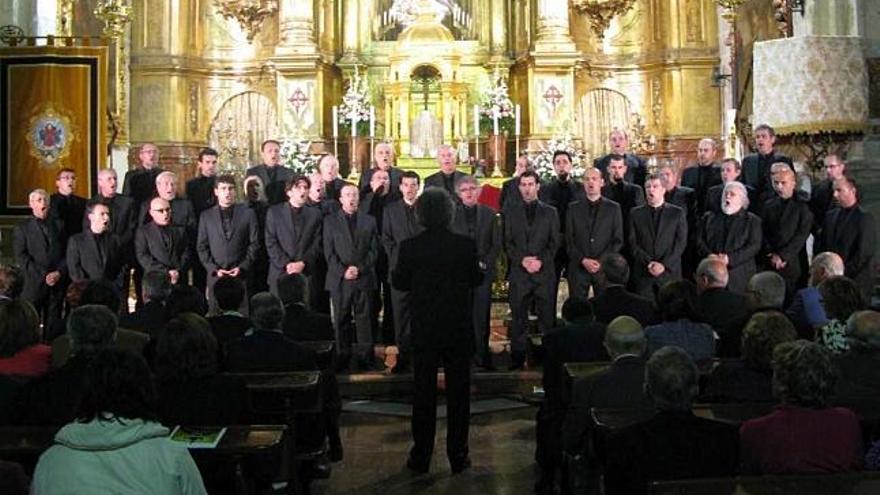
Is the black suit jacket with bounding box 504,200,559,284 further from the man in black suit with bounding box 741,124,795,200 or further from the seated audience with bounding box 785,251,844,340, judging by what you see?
the seated audience with bounding box 785,251,844,340

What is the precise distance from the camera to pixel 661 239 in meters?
7.84

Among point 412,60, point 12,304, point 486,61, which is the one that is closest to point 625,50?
point 486,61

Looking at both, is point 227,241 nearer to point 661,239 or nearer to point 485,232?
point 485,232

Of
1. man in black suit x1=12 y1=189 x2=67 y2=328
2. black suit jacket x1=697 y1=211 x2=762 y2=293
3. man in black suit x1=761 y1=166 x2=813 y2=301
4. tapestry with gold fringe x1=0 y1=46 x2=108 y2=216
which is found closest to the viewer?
black suit jacket x1=697 y1=211 x2=762 y2=293

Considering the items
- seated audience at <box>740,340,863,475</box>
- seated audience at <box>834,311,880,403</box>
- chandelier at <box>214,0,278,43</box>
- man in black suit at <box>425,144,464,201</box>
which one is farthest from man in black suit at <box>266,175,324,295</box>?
chandelier at <box>214,0,278,43</box>

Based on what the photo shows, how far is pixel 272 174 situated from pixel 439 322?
426 centimetres

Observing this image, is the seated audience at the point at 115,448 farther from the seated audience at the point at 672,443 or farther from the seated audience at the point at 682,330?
the seated audience at the point at 682,330

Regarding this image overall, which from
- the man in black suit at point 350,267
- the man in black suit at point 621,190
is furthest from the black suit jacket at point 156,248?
the man in black suit at point 621,190

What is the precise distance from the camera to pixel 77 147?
34.2 ft

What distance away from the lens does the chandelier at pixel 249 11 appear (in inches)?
602

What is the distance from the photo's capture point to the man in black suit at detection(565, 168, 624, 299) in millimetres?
7871

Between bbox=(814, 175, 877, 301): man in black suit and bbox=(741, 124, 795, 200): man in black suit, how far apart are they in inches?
26.5

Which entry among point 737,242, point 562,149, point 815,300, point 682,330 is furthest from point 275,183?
point 562,149

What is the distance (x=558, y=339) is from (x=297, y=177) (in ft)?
12.3
